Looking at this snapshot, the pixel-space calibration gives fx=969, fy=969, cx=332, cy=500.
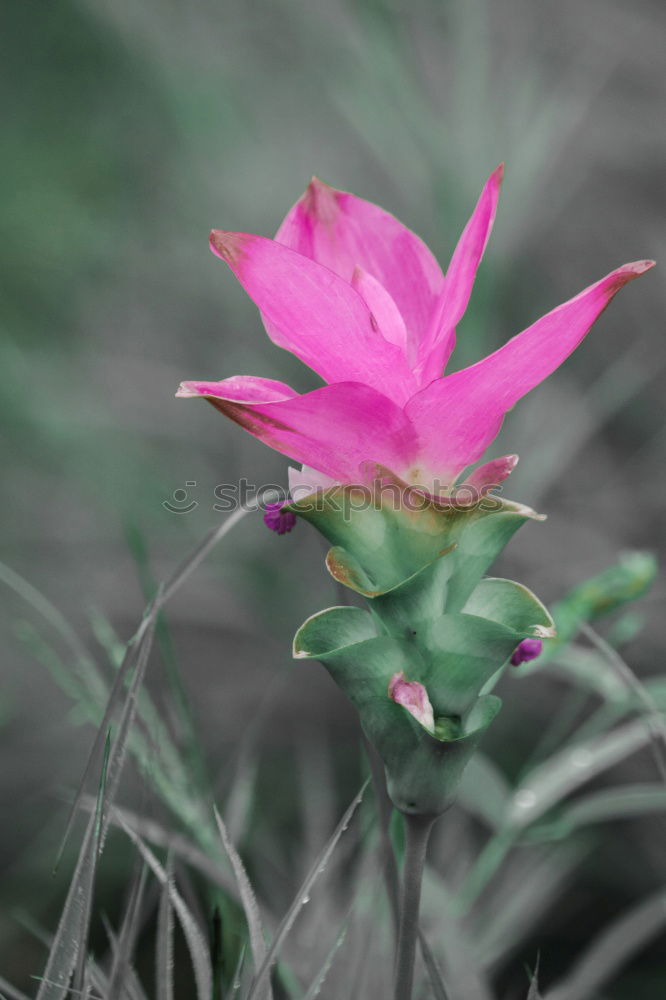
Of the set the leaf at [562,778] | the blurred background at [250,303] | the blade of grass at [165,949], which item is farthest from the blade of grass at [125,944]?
the blurred background at [250,303]

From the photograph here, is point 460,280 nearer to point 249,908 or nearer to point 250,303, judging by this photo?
point 249,908

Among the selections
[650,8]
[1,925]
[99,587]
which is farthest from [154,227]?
[1,925]

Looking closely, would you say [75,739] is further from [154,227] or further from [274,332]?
[274,332]

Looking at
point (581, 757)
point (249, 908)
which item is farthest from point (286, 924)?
point (581, 757)

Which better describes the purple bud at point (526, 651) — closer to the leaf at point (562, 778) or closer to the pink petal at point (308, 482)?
the pink petal at point (308, 482)

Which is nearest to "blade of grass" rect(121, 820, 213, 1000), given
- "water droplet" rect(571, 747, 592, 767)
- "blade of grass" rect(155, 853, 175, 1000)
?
"blade of grass" rect(155, 853, 175, 1000)
